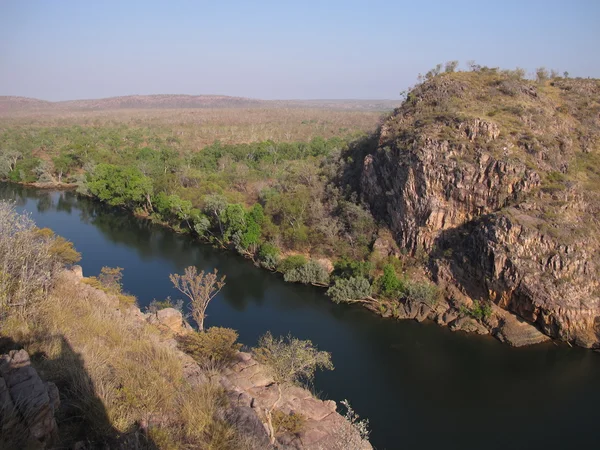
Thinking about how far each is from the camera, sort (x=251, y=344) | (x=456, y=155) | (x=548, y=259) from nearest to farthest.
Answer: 1. (x=251, y=344)
2. (x=548, y=259)
3. (x=456, y=155)

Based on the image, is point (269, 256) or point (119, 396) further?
point (269, 256)

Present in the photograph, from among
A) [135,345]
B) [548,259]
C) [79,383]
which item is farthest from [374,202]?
[79,383]

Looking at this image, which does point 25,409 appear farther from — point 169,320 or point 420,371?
point 420,371

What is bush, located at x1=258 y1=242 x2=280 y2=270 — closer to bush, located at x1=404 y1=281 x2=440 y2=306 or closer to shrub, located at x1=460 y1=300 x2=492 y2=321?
bush, located at x1=404 y1=281 x2=440 y2=306

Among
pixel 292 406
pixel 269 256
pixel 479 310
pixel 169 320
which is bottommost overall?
pixel 479 310

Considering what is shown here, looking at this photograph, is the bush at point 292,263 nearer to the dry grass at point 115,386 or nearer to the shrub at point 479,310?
the shrub at point 479,310

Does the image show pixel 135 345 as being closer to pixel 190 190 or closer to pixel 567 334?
pixel 567 334

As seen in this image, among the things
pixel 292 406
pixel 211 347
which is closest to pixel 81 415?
pixel 211 347

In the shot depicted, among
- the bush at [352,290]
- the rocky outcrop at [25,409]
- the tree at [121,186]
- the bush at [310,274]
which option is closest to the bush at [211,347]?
the rocky outcrop at [25,409]
